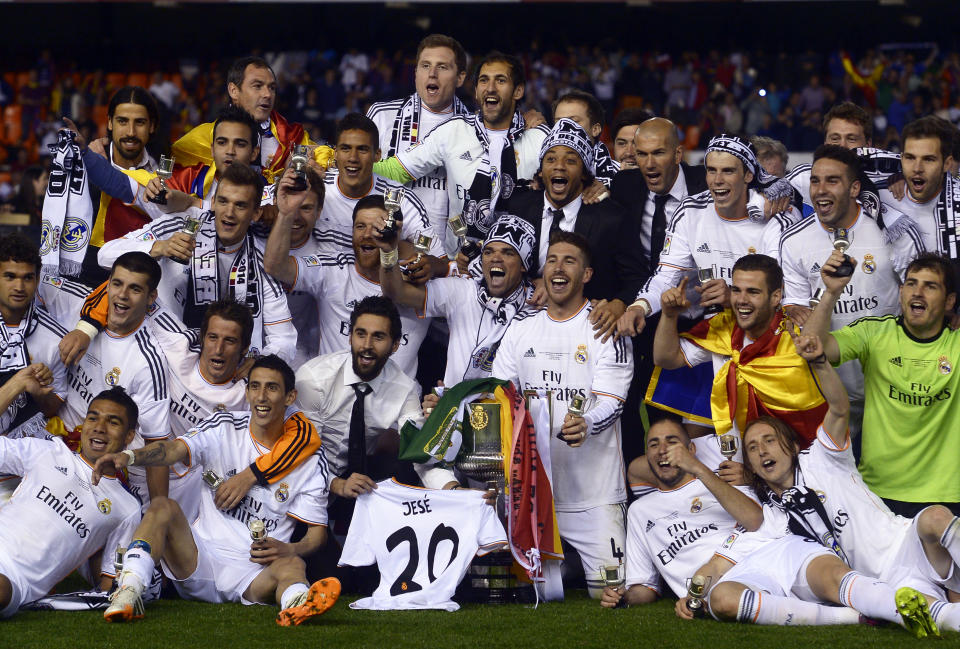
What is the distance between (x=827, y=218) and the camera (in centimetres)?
670

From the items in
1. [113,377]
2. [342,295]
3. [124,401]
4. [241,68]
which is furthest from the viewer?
[241,68]

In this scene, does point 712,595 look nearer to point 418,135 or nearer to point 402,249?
point 402,249

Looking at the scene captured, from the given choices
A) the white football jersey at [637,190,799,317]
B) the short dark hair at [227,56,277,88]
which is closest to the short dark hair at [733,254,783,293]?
the white football jersey at [637,190,799,317]

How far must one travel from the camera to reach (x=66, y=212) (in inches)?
282

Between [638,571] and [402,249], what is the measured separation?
93.5 inches

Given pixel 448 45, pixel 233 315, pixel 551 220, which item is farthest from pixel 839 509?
pixel 448 45

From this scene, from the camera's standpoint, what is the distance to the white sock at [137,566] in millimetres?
5578

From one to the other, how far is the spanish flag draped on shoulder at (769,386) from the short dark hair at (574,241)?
92cm

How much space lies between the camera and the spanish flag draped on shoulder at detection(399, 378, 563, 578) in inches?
243

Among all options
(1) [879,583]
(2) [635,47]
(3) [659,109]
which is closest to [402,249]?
(1) [879,583]

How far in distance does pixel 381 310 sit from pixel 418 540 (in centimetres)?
133

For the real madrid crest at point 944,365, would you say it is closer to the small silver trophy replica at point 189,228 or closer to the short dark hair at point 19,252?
the small silver trophy replica at point 189,228

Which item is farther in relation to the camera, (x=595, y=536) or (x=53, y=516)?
(x=595, y=536)

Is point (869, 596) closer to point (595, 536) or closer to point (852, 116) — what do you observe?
point (595, 536)
